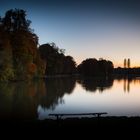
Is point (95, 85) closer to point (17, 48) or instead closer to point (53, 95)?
point (17, 48)

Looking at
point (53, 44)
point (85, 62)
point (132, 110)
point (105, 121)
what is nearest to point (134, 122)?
point (105, 121)

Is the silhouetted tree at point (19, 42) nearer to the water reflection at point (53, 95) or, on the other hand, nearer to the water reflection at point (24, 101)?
the water reflection at point (53, 95)

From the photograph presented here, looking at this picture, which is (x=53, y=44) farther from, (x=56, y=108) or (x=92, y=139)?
(x=92, y=139)

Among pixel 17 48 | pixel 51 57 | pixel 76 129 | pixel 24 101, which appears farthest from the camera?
pixel 51 57

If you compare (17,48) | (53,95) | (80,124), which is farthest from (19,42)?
(80,124)

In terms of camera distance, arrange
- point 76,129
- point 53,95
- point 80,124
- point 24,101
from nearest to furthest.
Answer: point 76,129 < point 80,124 < point 24,101 < point 53,95

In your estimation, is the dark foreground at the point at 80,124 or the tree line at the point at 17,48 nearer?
the dark foreground at the point at 80,124

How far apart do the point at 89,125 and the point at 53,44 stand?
11067 cm

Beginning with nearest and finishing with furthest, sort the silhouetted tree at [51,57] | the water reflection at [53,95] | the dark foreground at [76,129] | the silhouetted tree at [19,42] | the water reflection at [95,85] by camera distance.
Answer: the dark foreground at [76,129] → the water reflection at [53,95] → the water reflection at [95,85] → the silhouetted tree at [19,42] → the silhouetted tree at [51,57]

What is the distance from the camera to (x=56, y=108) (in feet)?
80.1

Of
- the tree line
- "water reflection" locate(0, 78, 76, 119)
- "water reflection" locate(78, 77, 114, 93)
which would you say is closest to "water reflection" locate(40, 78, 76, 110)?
"water reflection" locate(0, 78, 76, 119)

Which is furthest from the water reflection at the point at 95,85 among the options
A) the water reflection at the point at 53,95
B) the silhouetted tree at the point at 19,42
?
the silhouetted tree at the point at 19,42

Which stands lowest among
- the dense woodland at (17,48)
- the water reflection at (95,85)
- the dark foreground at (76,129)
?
the dark foreground at (76,129)

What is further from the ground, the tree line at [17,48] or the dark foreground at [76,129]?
the tree line at [17,48]
